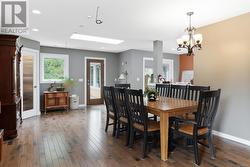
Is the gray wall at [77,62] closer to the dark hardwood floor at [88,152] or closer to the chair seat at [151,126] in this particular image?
the dark hardwood floor at [88,152]

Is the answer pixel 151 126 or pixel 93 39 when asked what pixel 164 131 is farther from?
pixel 93 39

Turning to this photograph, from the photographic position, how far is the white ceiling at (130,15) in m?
2.90

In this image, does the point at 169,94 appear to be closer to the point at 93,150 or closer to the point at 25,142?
the point at 93,150

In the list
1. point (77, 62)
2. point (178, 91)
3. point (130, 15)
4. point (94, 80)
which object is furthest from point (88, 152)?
point (94, 80)

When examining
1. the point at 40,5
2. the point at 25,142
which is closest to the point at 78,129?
the point at 25,142

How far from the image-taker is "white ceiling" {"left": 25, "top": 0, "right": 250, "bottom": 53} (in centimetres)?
290

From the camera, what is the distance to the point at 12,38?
3611 millimetres

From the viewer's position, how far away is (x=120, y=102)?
334 centimetres

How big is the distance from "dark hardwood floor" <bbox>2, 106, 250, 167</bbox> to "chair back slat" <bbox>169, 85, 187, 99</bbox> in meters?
1.12

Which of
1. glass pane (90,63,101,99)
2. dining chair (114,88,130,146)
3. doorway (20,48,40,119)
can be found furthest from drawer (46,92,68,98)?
dining chair (114,88,130,146)

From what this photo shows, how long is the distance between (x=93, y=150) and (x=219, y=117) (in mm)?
2742

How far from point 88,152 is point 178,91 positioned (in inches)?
92.2

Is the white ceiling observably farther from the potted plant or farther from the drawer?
the potted plant

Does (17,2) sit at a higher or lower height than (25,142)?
higher
